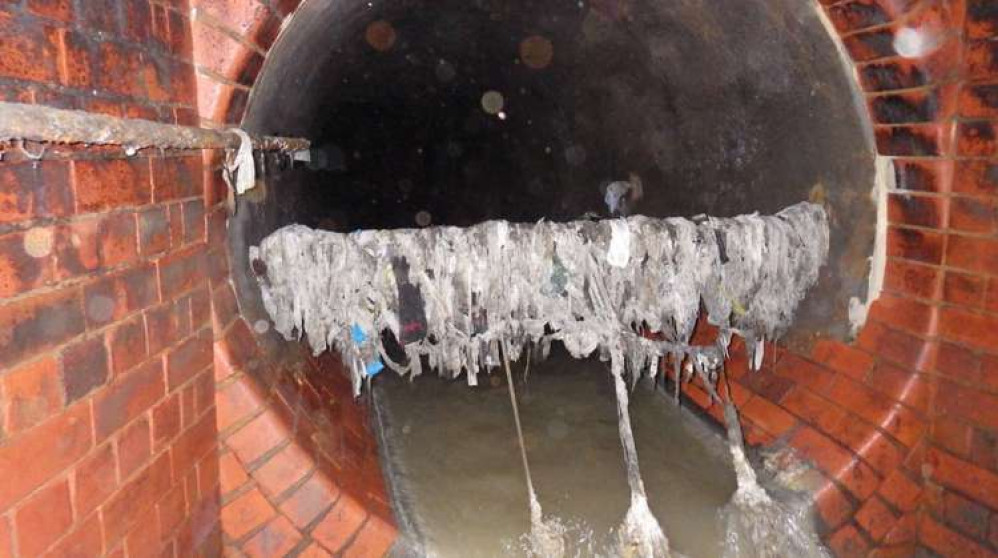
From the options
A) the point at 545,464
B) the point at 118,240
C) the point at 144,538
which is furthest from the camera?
the point at 545,464

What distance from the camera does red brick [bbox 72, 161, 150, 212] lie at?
1229mm

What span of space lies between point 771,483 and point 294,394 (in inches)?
65.7

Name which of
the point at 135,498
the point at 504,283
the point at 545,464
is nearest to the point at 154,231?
the point at 135,498

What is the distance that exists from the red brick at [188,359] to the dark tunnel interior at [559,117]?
0.25m

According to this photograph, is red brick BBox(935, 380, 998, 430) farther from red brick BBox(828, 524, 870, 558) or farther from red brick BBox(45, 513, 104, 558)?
red brick BBox(45, 513, 104, 558)

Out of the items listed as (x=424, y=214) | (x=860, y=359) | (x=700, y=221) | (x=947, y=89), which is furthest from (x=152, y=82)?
(x=424, y=214)

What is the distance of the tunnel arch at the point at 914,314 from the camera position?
1928mm

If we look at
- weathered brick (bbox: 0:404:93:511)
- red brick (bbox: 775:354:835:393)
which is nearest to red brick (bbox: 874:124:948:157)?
red brick (bbox: 775:354:835:393)

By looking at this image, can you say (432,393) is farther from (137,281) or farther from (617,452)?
(137,281)

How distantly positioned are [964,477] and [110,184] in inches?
98.5

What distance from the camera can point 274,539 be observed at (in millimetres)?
1858

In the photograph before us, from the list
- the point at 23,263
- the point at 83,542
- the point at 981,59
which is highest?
the point at 981,59

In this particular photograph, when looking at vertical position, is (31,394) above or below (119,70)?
below

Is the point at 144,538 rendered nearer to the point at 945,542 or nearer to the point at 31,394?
the point at 31,394
